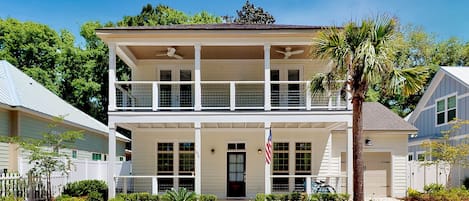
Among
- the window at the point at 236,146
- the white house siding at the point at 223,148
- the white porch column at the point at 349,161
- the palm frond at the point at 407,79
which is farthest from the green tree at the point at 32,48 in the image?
the palm frond at the point at 407,79

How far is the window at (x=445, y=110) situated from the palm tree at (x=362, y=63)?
1003 cm

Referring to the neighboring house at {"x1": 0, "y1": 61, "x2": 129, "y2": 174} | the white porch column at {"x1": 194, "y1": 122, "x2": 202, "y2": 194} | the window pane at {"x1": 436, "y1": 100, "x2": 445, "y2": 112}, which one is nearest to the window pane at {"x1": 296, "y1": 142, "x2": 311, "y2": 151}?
the white porch column at {"x1": 194, "y1": 122, "x2": 202, "y2": 194}

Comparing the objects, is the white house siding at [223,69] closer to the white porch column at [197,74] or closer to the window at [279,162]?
the window at [279,162]

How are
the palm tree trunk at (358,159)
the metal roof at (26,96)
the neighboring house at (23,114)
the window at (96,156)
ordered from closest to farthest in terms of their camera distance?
the palm tree trunk at (358,159)
the neighboring house at (23,114)
the metal roof at (26,96)
the window at (96,156)

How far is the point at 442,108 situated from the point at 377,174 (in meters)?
5.82

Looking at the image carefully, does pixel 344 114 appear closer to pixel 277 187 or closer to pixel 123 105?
pixel 277 187

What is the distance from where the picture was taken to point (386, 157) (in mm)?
20547

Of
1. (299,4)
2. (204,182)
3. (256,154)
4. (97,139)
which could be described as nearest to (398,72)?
(256,154)

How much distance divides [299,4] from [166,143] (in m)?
11.1

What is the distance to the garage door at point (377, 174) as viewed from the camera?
20.5 m

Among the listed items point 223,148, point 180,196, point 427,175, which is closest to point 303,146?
point 223,148

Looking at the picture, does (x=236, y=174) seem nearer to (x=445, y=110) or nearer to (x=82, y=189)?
(x=82, y=189)

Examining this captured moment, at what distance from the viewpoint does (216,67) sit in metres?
19.7

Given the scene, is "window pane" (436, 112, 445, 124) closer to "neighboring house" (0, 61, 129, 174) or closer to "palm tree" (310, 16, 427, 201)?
"palm tree" (310, 16, 427, 201)
